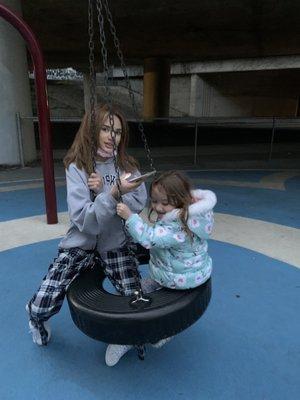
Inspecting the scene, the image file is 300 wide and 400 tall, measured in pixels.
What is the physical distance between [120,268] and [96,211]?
0.50 meters

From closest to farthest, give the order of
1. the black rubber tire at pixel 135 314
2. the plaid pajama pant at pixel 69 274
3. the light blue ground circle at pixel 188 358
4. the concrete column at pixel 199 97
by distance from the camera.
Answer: the black rubber tire at pixel 135 314, the light blue ground circle at pixel 188 358, the plaid pajama pant at pixel 69 274, the concrete column at pixel 199 97

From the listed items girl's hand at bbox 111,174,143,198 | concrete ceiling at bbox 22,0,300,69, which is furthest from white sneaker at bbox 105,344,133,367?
concrete ceiling at bbox 22,0,300,69

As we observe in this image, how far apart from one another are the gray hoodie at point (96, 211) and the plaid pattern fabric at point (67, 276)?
6 centimetres

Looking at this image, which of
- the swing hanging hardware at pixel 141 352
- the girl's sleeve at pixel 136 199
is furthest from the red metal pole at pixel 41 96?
the swing hanging hardware at pixel 141 352

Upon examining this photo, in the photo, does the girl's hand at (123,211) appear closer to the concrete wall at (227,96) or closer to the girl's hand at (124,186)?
the girl's hand at (124,186)

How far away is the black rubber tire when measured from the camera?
1.87 meters

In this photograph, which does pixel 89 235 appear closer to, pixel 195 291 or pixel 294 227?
pixel 195 291

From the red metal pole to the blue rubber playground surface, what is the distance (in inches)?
42.8

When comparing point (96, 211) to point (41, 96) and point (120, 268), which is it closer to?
point (120, 268)

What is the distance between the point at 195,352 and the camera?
2.40 meters

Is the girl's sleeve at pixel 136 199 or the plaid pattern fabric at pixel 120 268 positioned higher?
the girl's sleeve at pixel 136 199

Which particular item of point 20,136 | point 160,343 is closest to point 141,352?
point 160,343

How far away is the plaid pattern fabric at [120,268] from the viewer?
91.6 inches

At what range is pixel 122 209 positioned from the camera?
6.26ft
